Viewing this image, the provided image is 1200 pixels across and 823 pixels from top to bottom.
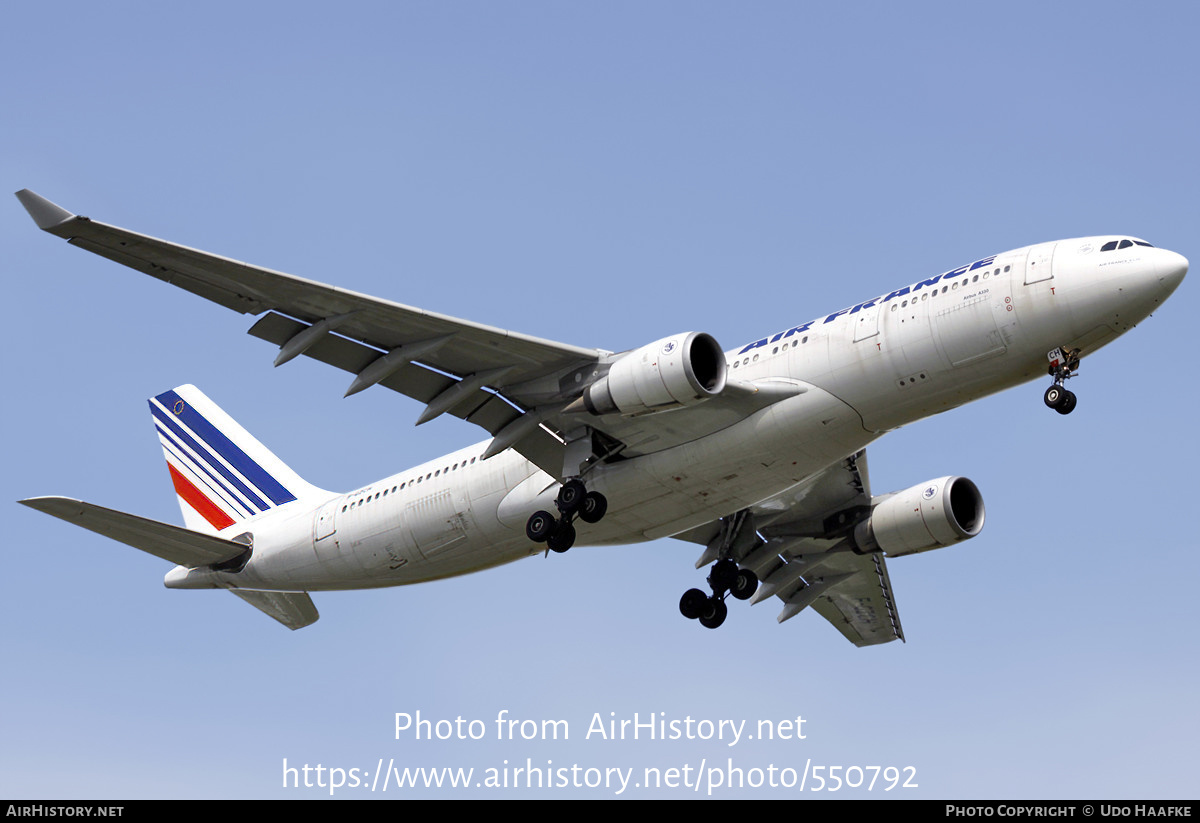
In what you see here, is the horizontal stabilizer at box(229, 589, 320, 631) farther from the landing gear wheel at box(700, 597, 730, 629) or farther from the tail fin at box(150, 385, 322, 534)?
the landing gear wheel at box(700, 597, 730, 629)

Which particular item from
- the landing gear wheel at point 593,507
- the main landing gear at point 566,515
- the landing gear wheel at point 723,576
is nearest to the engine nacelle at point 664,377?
the main landing gear at point 566,515

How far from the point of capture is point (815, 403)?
26031 millimetres

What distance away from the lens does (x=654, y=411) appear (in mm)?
26031

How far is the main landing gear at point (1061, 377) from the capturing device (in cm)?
2500

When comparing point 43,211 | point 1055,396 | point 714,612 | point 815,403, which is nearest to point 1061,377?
point 1055,396

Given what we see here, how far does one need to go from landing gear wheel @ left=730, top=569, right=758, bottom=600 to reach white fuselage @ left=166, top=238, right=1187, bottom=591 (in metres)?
3.90

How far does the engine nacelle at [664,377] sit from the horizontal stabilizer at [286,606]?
38.7 feet

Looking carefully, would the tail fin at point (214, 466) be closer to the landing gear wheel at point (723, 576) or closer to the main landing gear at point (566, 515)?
the main landing gear at point (566, 515)

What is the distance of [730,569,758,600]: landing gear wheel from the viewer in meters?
32.8

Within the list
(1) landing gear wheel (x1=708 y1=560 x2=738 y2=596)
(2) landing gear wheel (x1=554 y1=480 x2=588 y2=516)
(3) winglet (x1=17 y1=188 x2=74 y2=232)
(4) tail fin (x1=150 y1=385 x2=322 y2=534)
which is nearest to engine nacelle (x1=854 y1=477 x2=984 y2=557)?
(1) landing gear wheel (x1=708 y1=560 x2=738 y2=596)

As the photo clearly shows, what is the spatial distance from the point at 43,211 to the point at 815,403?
45.7 ft

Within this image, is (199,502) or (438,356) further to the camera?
(199,502)

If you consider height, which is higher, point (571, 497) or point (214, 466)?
point (214, 466)

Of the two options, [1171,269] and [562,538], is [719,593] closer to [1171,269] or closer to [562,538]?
[562,538]
